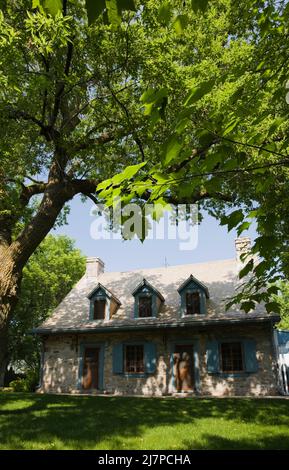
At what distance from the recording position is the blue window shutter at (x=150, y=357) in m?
17.3

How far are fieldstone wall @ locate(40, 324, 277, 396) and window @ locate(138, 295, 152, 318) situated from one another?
117 centimetres

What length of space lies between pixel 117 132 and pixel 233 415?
815 cm

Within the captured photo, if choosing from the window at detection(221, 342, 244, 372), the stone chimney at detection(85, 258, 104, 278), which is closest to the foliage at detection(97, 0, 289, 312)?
the window at detection(221, 342, 244, 372)

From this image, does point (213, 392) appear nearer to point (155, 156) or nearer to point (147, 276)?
point (147, 276)

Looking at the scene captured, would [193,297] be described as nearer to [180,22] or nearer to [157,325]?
Answer: [157,325]

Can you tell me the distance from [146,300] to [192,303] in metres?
2.56

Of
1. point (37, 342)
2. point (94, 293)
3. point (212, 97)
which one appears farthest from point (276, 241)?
point (37, 342)

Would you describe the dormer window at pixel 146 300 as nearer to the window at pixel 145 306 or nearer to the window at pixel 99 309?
the window at pixel 145 306

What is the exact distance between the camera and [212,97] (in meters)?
8.73

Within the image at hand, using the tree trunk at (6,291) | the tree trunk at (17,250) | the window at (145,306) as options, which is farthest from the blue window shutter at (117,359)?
the tree trunk at (6,291)

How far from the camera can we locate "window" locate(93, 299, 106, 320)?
19803mm

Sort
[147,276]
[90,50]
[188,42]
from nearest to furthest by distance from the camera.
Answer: [90,50]
[188,42]
[147,276]

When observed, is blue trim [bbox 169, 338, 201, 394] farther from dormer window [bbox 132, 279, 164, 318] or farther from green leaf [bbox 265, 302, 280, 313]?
green leaf [bbox 265, 302, 280, 313]

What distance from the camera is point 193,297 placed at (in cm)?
1861
